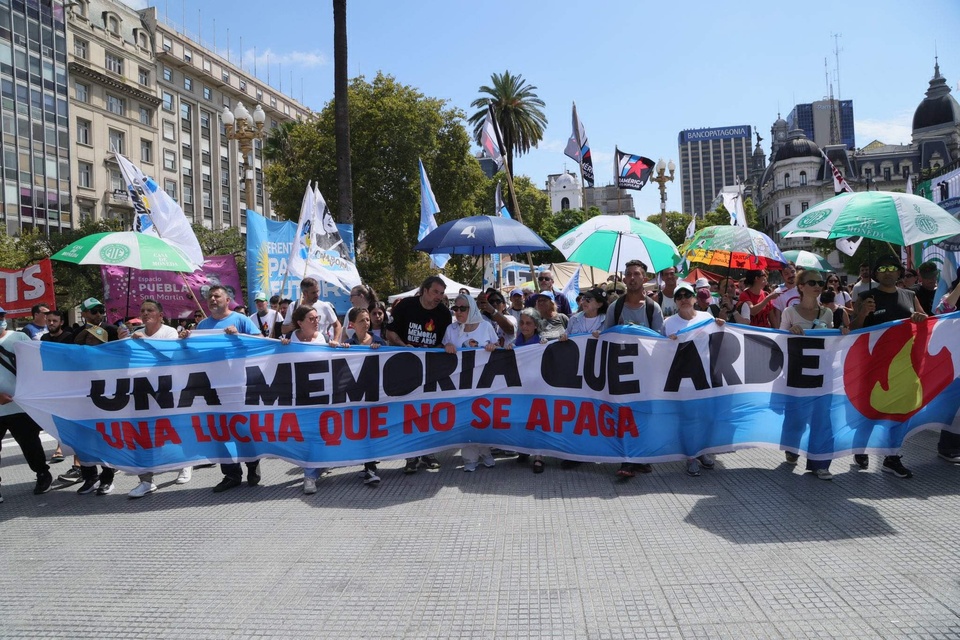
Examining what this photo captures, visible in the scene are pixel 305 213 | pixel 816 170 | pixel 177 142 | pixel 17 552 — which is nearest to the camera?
pixel 17 552

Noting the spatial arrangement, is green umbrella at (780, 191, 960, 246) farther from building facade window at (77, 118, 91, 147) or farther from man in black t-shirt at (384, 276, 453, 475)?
building facade window at (77, 118, 91, 147)

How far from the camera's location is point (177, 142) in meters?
56.8

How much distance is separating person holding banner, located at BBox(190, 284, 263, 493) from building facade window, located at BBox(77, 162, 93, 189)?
5055 cm

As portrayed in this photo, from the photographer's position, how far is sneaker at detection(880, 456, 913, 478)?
5.49 meters

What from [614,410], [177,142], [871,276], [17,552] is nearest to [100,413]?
[17,552]

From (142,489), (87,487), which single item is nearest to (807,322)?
(142,489)

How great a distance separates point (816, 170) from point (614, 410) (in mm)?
102388

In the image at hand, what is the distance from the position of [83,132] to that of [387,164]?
35.2m

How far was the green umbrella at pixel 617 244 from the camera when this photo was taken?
7.52 metres

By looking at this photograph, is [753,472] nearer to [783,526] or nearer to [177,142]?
[783,526]

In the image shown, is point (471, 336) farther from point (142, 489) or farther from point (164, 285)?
point (164, 285)

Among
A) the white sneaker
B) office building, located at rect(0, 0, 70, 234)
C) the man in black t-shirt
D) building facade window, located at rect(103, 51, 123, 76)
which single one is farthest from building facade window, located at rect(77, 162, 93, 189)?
the man in black t-shirt

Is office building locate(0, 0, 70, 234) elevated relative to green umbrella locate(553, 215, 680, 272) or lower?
elevated

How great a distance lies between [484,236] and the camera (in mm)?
7453
